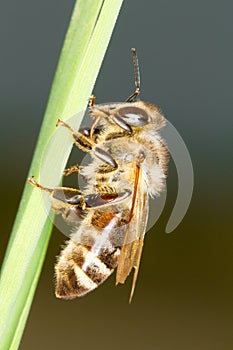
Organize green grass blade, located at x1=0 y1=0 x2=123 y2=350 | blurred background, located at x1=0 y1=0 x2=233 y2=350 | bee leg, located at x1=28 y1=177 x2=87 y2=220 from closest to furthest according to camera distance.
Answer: green grass blade, located at x1=0 y1=0 x2=123 y2=350, bee leg, located at x1=28 y1=177 x2=87 y2=220, blurred background, located at x1=0 y1=0 x2=233 y2=350

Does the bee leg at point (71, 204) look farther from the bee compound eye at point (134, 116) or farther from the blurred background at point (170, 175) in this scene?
the blurred background at point (170, 175)

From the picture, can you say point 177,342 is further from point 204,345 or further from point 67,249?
point 67,249

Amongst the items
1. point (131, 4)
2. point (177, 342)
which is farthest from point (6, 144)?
point (177, 342)

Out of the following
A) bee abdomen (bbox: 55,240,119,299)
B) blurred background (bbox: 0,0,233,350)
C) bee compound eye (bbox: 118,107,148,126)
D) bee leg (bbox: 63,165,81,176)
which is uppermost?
bee compound eye (bbox: 118,107,148,126)

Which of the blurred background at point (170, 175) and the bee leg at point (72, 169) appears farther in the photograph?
the blurred background at point (170, 175)

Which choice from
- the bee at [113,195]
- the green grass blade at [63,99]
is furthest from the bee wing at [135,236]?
the green grass blade at [63,99]

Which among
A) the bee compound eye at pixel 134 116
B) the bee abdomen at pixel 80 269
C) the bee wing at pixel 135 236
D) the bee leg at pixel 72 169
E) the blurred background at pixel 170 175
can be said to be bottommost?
the blurred background at pixel 170 175

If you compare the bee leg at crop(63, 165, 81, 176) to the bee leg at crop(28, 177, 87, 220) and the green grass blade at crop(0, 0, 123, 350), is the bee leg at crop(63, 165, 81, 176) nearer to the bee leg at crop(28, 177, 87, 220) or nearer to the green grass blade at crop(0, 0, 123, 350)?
Answer: the bee leg at crop(28, 177, 87, 220)

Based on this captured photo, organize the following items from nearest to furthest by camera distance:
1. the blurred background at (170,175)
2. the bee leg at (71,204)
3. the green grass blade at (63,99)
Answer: the green grass blade at (63,99)
the bee leg at (71,204)
the blurred background at (170,175)

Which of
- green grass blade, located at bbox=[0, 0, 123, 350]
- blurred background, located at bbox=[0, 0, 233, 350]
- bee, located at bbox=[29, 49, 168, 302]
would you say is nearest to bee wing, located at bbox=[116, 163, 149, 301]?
bee, located at bbox=[29, 49, 168, 302]
